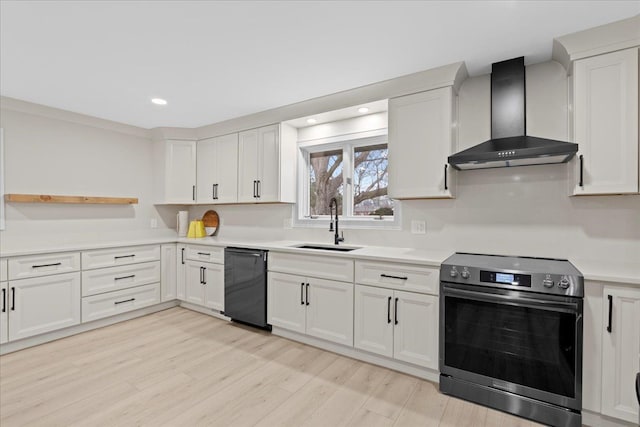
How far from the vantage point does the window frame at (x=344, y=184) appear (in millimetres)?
3176

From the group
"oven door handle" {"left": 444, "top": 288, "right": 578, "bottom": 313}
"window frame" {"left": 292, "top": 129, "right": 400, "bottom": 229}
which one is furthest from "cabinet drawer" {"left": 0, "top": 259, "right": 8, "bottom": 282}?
"oven door handle" {"left": 444, "top": 288, "right": 578, "bottom": 313}

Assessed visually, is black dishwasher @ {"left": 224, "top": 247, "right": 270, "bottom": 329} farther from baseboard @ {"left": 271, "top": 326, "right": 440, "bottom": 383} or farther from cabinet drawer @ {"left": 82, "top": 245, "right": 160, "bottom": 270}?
cabinet drawer @ {"left": 82, "top": 245, "right": 160, "bottom": 270}

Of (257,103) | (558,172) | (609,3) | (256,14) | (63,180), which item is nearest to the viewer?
(609,3)

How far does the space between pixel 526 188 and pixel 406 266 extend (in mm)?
1092

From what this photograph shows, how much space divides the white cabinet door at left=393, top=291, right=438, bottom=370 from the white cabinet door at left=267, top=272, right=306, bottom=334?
0.90 m

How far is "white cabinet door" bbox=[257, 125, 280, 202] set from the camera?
3512mm

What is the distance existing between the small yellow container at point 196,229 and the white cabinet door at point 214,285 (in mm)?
684

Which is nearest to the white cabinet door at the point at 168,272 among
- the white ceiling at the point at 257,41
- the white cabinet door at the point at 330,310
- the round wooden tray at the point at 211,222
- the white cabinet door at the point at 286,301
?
the round wooden tray at the point at 211,222

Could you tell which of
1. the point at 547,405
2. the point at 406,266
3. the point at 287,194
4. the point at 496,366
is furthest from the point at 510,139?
the point at 287,194

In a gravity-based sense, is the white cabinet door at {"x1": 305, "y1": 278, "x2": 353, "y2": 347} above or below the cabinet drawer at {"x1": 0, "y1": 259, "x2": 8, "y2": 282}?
below

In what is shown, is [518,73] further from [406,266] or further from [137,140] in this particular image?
[137,140]

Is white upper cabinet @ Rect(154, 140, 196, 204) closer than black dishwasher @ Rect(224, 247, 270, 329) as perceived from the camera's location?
No

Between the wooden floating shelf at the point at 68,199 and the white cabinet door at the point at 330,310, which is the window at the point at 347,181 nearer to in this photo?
the white cabinet door at the point at 330,310

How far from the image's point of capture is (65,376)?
2416 millimetres
